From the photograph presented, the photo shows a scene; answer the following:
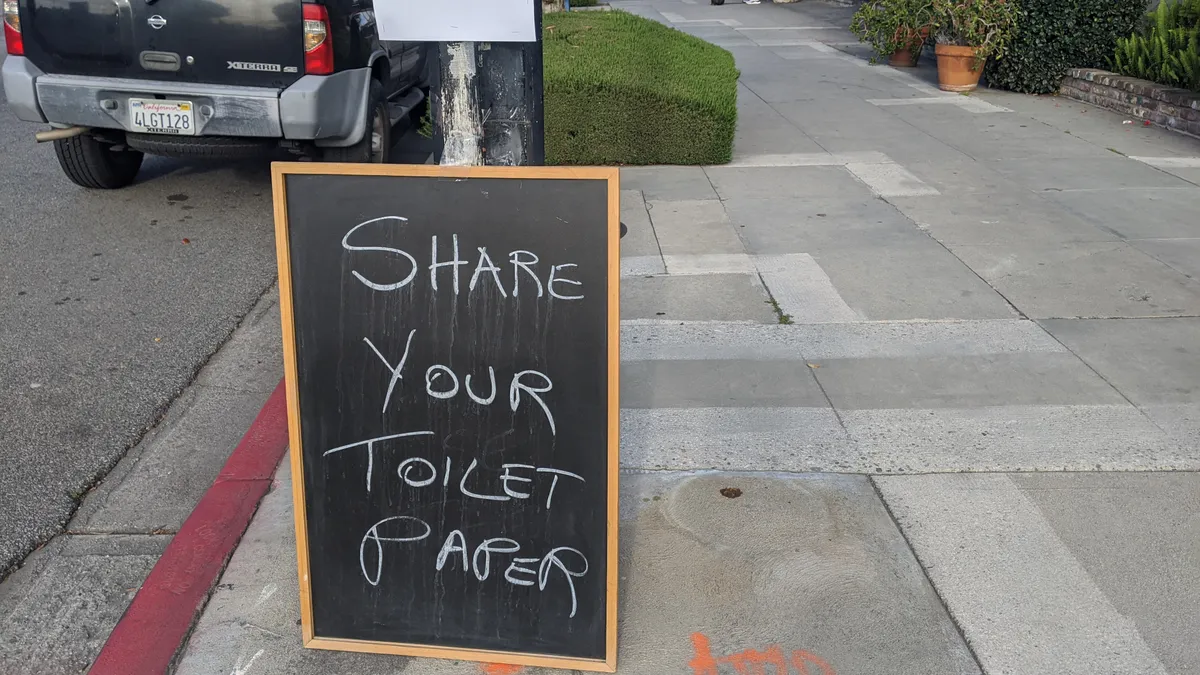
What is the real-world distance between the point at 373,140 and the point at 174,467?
4.02 metres

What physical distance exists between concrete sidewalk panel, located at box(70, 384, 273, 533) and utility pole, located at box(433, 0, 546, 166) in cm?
155

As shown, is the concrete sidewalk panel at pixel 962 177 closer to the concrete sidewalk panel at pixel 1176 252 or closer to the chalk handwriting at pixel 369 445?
the concrete sidewalk panel at pixel 1176 252

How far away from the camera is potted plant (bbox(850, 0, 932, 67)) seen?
13.1 meters

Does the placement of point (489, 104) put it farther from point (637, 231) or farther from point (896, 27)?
point (896, 27)

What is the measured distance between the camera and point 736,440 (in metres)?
4.29

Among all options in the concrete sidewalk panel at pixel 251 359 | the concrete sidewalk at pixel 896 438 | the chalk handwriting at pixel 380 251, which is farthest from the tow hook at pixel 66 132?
→ the chalk handwriting at pixel 380 251

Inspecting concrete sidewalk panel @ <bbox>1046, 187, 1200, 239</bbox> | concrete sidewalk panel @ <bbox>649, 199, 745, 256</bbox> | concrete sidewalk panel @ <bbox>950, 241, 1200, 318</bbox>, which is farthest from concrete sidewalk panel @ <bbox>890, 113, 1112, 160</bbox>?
concrete sidewalk panel @ <bbox>649, 199, 745, 256</bbox>

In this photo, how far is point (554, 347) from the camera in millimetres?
2783

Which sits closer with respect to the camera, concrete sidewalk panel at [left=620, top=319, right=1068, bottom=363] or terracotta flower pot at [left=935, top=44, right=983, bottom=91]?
concrete sidewalk panel at [left=620, top=319, right=1068, bottom=363]

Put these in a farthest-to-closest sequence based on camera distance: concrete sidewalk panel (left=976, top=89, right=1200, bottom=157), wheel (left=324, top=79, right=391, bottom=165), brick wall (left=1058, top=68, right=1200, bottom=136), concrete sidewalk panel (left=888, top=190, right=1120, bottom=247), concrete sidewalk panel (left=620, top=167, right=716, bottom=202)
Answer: brick wall (left=1058, top=68, right=1200, bottom=136)
concrete sidewalk panel (left=976, top=89, right=1200, bottom=157)
concrete sidewalk panel (left=620, top=167, right=716, bottom=202)
wheel (left=324, top=79, right=391, bottom=165)
concrete sidewalk panel (left=888, top=190, right=1120, bottom=247)

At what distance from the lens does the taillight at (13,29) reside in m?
7.00

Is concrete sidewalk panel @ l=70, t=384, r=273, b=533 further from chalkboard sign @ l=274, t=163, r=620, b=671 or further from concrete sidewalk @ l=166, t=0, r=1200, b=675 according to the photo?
chalkboard sign @ l=274, t=163, r=620, b=671

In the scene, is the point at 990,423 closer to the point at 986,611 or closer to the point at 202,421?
the point at 986,611

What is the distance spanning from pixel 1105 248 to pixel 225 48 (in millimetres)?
5553
